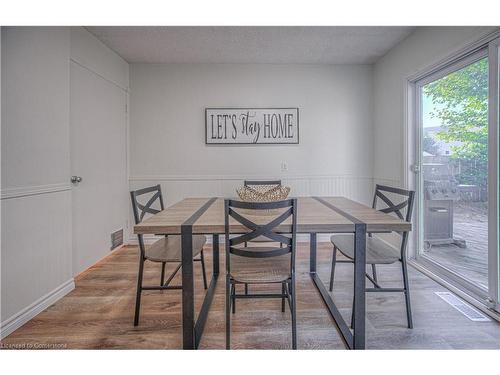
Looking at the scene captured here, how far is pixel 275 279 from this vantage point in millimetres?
1669

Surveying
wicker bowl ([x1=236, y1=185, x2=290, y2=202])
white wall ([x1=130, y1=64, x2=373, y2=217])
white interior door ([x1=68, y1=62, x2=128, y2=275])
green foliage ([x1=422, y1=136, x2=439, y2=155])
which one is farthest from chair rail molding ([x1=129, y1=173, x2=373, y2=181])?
wicker bowl ([x1=236, y1=185, x2=290, y2=202])

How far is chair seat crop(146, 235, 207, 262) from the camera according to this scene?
196 centimetres

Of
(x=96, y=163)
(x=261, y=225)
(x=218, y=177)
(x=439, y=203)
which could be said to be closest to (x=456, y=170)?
(x=439, y=203)

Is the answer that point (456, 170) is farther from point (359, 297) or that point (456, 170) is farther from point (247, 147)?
point (247, 147)

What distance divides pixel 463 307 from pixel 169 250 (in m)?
2.16

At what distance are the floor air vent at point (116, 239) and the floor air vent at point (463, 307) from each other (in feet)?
11.0

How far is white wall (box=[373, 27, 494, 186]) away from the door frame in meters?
0.06

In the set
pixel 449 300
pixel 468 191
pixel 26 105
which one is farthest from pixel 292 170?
pixel 26 105

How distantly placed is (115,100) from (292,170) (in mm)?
2344

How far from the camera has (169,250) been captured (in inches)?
82.7

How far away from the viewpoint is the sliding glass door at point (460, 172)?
2.10 m

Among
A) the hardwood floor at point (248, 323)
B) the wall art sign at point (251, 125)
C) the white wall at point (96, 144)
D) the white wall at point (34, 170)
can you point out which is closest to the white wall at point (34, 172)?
the white wall at point (34, 170)

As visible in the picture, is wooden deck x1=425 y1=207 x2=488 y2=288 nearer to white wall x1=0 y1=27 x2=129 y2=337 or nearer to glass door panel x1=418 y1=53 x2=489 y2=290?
glass door panel x1=418 y1=53 x2=489 y2=290

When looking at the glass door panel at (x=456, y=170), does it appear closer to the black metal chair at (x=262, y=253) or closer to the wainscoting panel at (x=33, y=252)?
the black metal chair at (x=262, y=253)
